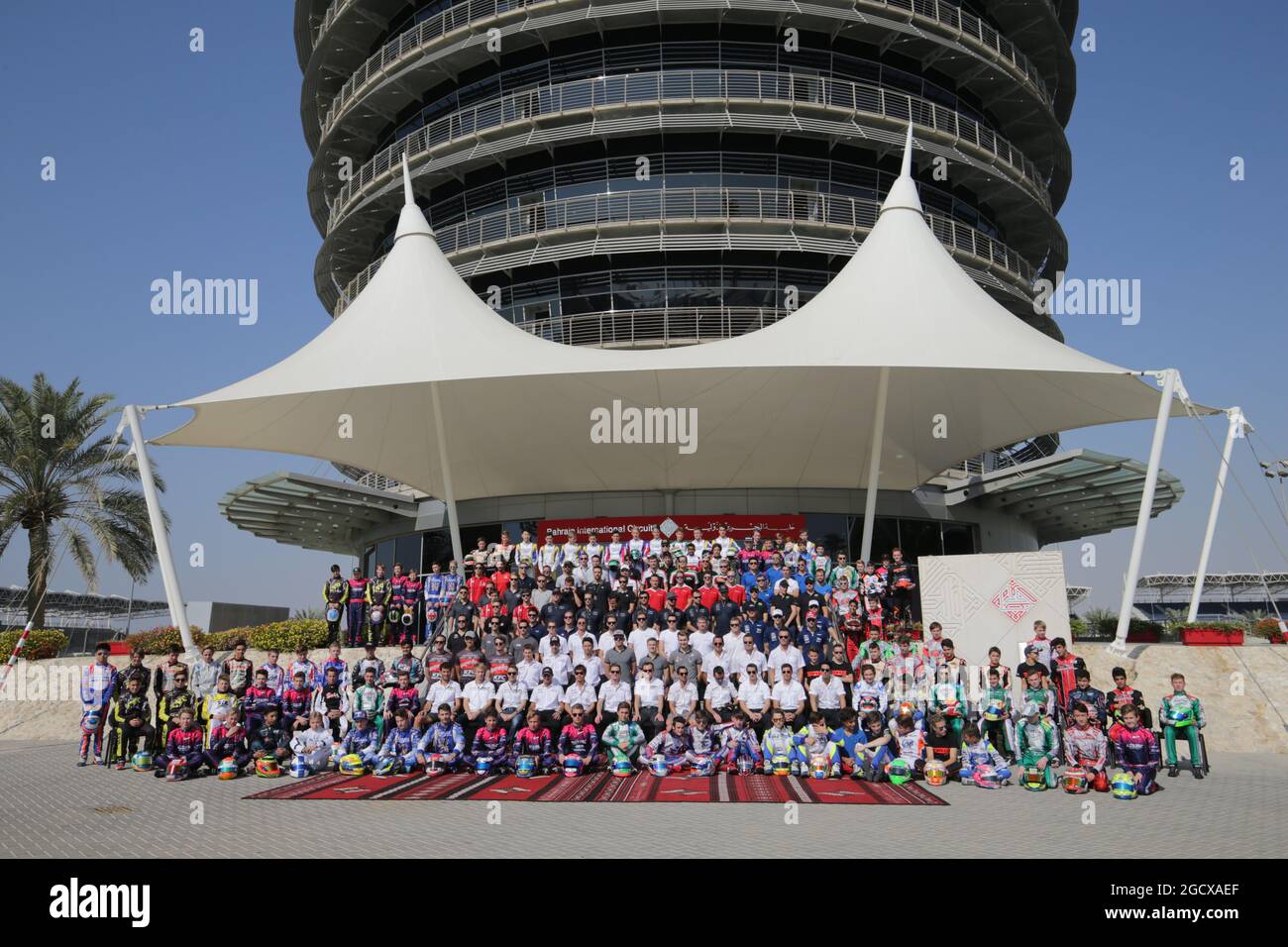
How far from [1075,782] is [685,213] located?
18.9 meters

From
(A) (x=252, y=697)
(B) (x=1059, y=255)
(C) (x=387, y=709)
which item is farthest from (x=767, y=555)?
(B) (x=1059, y=255)

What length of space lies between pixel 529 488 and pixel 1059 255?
22.5 metres

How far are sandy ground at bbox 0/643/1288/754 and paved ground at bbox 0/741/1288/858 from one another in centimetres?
418

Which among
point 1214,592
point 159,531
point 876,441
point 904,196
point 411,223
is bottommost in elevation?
point 1214,592

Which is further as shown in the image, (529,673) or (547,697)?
(529,673)

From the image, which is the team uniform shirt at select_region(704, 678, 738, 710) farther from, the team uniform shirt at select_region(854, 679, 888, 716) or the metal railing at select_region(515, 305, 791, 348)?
the metal railing at select_region(515, 305, 791, 348)

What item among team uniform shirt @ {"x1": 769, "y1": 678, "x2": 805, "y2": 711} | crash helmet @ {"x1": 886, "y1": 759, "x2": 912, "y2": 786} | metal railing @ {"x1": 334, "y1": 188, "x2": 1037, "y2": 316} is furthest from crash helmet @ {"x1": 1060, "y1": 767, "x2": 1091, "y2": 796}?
metal railing @ {"x1": 334, "y1": 188, "x2": 1037, "y2": 316}

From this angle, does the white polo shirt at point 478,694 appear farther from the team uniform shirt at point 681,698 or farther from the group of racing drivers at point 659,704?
the team uniform shirt at point 681,698

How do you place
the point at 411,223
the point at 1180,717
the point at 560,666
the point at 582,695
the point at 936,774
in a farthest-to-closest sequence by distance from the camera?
the point at 411,223 → the point at 560,666 → the point at 582,695 → the point at 1180,717 → the point at 936,774

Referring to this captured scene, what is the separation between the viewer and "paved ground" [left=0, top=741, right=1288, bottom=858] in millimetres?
6660

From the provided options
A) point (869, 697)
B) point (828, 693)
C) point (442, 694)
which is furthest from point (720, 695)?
point (442, 694)

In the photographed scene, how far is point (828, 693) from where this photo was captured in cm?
1158

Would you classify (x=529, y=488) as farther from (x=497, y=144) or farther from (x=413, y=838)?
(x=413, y=838)

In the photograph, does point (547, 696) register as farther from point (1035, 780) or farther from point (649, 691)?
point (1035, 780)
